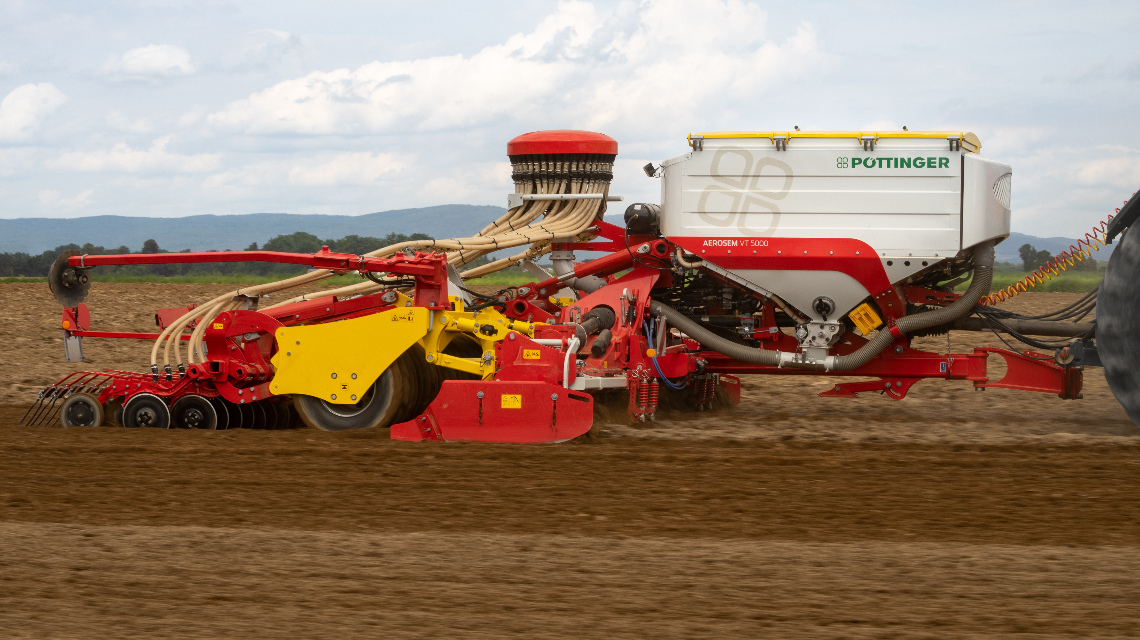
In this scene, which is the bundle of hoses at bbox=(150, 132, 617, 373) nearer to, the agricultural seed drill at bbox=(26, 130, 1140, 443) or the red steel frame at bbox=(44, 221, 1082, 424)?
the agricultural seed drill at bbox=(26, 130, 1140, 443)

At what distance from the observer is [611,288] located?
9.34 m

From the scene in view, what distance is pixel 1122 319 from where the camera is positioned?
7.41m

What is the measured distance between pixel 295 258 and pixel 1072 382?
19.6ft

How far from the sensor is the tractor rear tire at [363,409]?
331 inches

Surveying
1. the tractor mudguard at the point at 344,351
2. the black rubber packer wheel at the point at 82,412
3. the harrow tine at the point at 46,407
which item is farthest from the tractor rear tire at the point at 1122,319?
the harrow tine at the point at 46,407

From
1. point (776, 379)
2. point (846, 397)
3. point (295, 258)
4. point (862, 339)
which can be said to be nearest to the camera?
point (295, 258)

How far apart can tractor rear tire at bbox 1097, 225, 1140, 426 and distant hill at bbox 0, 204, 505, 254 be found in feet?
486

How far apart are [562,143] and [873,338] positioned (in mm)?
3181

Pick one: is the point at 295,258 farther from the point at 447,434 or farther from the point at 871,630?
the point at 871,630

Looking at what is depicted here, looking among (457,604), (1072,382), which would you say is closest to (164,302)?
(1072,382)

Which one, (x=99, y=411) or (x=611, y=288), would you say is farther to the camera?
(x=611, y=288)

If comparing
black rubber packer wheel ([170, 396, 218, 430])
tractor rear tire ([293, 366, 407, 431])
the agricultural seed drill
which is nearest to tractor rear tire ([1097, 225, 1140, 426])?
the agricultural seed drill

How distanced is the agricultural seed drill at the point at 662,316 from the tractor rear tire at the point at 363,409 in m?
0.02

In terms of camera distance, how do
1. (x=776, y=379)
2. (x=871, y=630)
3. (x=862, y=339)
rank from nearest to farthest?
(x=871, y=630)
(x=862, y=339)
(x=776, y=379)
